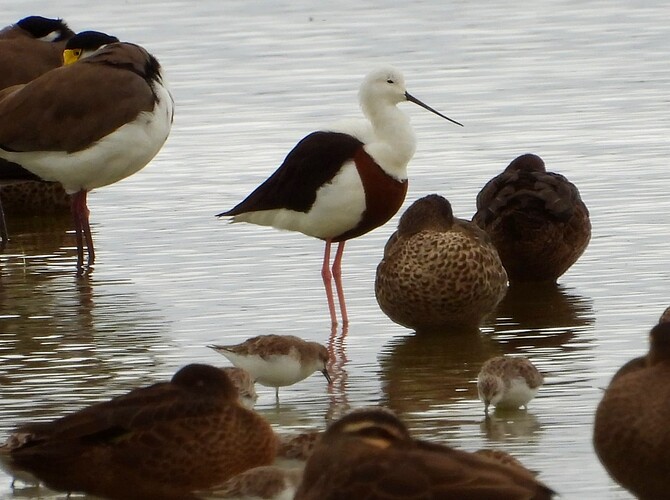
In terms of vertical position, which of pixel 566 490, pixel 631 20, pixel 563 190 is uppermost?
pixel 631 20

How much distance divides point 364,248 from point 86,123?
2017 mm

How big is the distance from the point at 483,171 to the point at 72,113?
3.18 metres

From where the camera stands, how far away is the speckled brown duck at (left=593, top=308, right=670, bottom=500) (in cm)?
603

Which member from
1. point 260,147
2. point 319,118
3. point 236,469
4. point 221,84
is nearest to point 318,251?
point 260,147

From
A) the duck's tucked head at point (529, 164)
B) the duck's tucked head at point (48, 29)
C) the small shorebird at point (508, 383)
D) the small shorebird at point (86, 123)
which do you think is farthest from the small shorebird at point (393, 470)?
the duck's tucked head at point (48, 29)

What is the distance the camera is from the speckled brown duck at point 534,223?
10.9m

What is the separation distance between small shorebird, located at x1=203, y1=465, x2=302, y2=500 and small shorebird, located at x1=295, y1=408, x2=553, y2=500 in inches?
29.0

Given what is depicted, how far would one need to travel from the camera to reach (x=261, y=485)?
20.6 ft

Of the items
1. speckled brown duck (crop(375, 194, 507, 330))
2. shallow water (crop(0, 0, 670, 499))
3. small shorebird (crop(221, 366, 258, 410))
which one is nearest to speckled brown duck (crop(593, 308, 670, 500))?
shallow water (crop(0, 0, 670, 499))

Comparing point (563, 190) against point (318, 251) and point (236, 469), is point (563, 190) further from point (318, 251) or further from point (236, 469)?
point (236, 469)

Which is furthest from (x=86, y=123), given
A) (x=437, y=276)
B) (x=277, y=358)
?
(x=277, y=358)

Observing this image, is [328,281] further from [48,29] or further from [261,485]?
[48,29]

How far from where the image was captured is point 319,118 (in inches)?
631

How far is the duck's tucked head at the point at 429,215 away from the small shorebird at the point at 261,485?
3817mm
